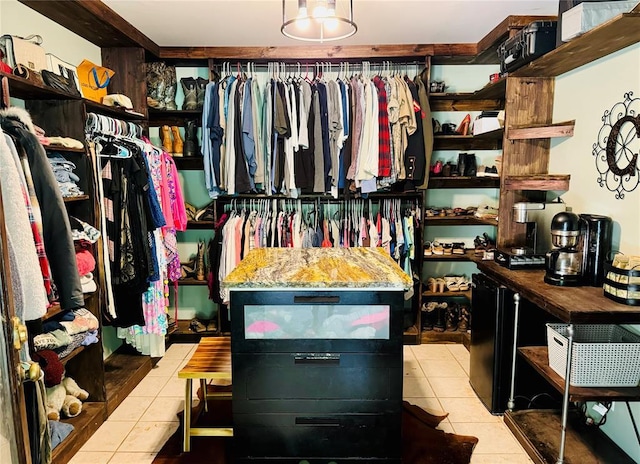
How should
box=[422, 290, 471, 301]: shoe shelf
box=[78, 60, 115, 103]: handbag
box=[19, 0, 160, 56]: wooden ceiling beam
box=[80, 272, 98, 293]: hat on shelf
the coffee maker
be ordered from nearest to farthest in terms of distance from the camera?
the coffee maker
box=[80, 272, 98, 293]: hat on shelf
box=[19, 0, 160, 56]: wooden ceiling beam
box=[78, 60, 115, 103]: handbag
box=[422, 290, 471, 301]: shoe shelf

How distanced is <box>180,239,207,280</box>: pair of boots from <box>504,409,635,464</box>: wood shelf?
2.61 m

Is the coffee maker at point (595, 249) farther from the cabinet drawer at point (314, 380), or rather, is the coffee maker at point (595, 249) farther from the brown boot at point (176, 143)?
the brown boot at point (176, 143)

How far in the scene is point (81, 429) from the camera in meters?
2.50

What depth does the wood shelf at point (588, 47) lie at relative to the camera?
1.96m

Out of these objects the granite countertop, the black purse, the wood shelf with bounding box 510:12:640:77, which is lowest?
the granite countertop

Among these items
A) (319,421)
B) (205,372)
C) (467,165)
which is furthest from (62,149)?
(467,165)

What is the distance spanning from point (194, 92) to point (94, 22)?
1050 mm

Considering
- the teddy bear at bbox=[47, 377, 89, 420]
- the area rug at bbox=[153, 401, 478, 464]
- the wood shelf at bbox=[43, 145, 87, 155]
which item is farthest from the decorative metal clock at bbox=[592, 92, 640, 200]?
the teddy bear at bbox=[47, 377, 89, 420]

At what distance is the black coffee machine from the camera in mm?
2254

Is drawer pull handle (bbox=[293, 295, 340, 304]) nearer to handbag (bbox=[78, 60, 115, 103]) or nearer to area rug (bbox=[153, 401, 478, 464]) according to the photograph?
area rug (bbox=[153, 401, 478, 464])

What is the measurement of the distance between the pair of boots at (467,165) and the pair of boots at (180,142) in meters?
2.28

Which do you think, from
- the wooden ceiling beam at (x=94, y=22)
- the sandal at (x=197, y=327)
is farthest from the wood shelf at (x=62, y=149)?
the sandal at (x=197, y=327)

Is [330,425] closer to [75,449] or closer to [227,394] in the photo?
[227,394]

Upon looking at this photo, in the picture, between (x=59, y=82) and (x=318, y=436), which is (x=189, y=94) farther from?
(x=318, y=436)
